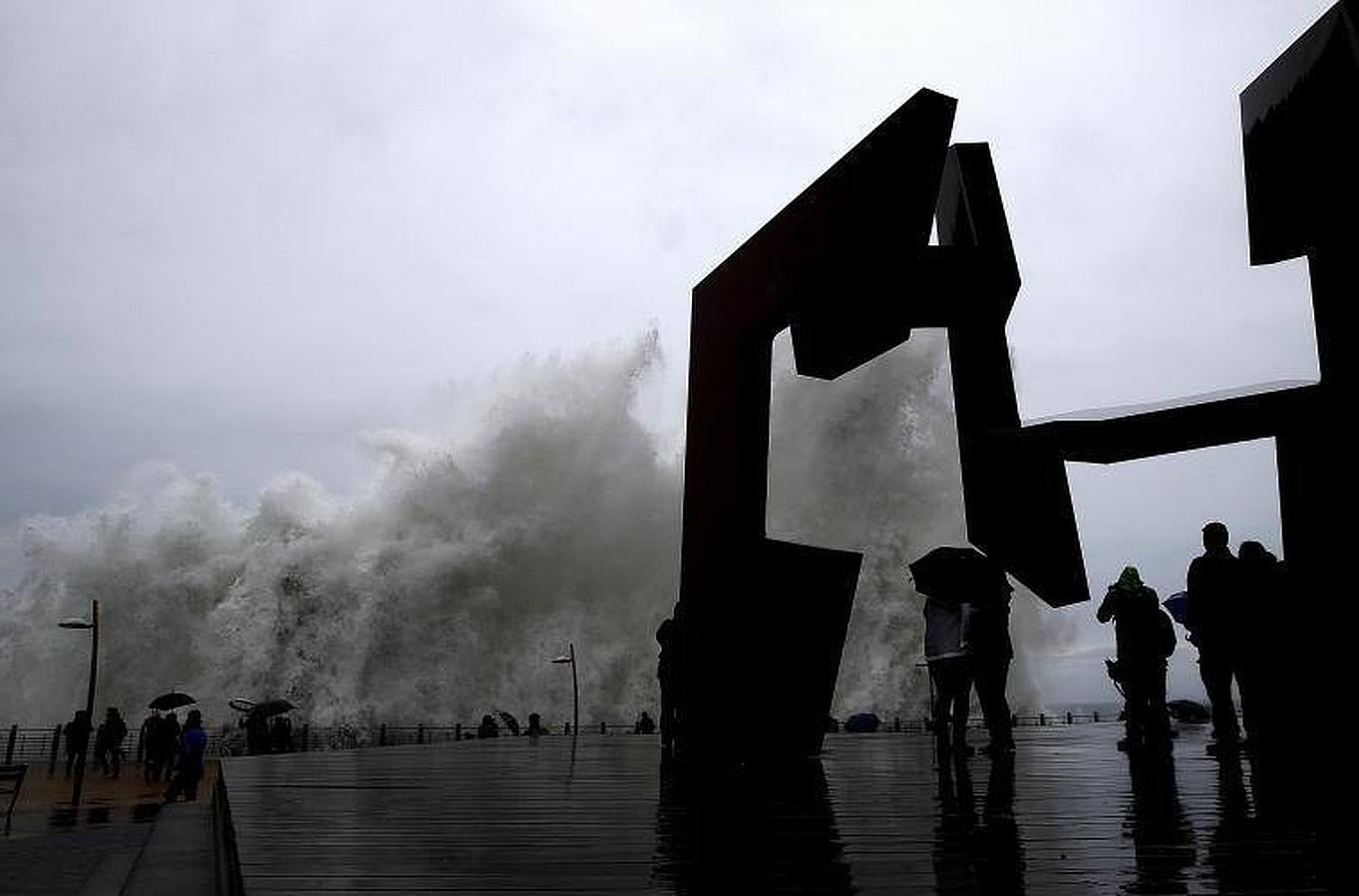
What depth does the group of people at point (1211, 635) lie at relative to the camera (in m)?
5.55

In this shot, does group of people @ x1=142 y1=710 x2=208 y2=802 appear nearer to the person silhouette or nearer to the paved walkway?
the paved walkway

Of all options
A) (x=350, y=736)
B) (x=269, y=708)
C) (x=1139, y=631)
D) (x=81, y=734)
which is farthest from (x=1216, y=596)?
(x=350, y=736)

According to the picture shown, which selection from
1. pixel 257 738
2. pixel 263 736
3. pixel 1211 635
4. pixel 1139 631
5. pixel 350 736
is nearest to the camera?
pixel 1211 635

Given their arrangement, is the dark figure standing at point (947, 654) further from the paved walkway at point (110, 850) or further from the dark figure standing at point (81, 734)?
the dark figure standing at point (81, 734)

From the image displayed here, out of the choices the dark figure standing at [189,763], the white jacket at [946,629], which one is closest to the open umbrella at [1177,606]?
the white jacket at [946,629]

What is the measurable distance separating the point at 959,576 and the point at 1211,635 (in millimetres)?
1763

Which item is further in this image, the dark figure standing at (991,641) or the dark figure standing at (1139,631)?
the dark figure standing at (1139,631)

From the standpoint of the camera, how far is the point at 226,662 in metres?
45.4

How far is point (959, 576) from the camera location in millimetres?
7484

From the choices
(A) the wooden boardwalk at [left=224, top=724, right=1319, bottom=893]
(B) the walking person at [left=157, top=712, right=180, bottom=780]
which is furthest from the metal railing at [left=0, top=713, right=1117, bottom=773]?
(A) the wooden boardwalk at [left=224, top=724, right=1319, bottom=893]

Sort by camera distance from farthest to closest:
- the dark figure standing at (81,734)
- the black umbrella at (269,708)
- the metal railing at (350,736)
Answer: the metal railing at (350,736), the black umbrella at (269,708), the dark figure standing at (81,734)

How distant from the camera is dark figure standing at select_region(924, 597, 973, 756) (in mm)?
7629

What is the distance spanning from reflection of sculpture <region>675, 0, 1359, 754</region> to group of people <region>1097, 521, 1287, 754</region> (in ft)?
2.80

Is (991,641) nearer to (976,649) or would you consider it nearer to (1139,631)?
(976,649)
